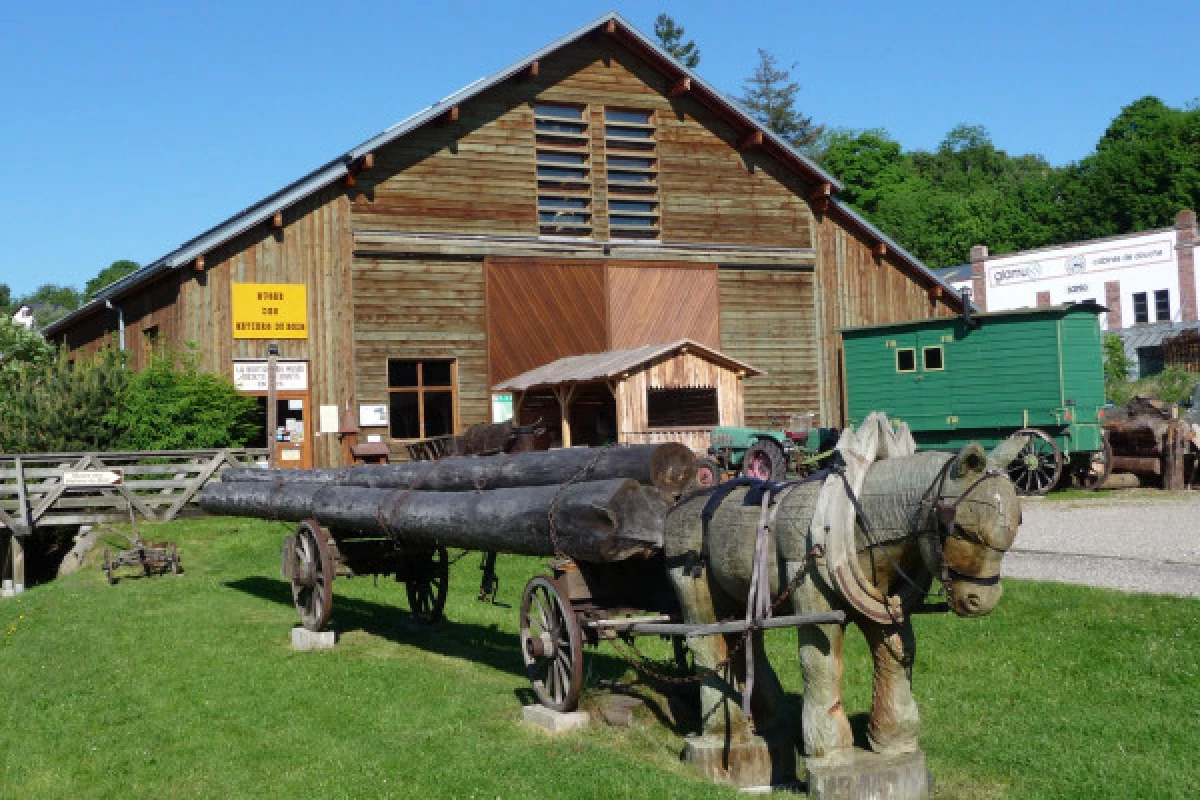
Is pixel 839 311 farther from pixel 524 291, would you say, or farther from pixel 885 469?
pixel 885 469

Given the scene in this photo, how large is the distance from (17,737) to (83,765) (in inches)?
47.6

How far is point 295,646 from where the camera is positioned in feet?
41.3

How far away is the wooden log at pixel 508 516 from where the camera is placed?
838 centimetres

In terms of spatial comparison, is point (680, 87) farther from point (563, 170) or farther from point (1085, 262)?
point (1085, 262)

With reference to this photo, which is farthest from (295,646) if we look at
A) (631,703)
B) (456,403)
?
(456,403)

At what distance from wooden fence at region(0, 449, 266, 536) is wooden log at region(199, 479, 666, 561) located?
326 inches

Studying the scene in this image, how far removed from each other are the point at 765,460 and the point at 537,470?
14064 millimetres

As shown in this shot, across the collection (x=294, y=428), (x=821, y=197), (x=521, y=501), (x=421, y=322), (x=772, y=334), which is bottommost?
(x=521, y=501)

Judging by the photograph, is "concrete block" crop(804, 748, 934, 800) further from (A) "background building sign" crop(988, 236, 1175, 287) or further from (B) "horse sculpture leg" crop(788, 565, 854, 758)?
(A) "background building sign" crop(988, 236, 1175, 287)

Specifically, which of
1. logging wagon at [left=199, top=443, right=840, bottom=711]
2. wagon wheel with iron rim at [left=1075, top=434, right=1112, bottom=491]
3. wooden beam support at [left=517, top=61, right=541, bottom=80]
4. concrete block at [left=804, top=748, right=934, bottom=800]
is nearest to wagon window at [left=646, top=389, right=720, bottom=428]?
wooden beam support at [left=517, top=61, right=541, bottom=80]

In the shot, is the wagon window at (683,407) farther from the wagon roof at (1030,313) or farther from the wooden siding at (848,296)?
the wagon roof at (1030,313)

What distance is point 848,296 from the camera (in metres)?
31.0

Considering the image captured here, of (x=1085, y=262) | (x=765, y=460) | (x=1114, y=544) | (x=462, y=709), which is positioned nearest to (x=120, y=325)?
(x=765, y=460)

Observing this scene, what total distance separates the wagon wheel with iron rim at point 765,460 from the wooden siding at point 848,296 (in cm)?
684
